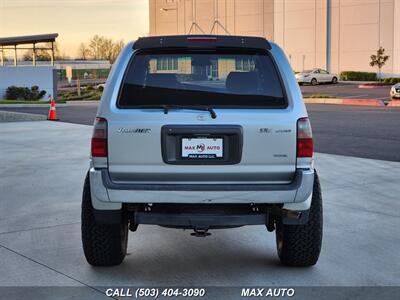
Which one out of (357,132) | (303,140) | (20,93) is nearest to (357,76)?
(20,93)

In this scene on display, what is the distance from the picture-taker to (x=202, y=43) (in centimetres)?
500

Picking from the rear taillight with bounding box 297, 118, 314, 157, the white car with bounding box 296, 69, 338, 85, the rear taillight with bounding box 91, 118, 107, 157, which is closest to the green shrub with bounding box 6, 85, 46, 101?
the white car with bounding box 296, 69, 338, 85

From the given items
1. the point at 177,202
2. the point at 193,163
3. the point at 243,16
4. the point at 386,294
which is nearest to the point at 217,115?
the point at 193,163

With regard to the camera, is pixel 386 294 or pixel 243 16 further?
pixel 243 16

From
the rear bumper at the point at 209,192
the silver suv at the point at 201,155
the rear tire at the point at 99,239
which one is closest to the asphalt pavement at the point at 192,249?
the rear tire at the point at 99,239

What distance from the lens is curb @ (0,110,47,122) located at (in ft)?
74.3

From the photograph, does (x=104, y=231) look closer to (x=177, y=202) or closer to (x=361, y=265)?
(x=177, y=202)

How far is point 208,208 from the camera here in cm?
487

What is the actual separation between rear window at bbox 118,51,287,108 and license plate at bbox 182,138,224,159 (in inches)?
11.3

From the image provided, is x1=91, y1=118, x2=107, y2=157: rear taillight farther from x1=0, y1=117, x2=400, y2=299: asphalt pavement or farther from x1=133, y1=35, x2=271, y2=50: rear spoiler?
x1=0, y1=117, x2=400, y2=299: asphalt pavement

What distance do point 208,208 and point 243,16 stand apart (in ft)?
195

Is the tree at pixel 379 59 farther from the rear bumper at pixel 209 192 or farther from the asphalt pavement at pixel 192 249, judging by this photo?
the rear bumper at pixel 209 192

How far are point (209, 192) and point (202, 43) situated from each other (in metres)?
1.16

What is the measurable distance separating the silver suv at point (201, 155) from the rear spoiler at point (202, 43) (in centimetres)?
1
